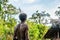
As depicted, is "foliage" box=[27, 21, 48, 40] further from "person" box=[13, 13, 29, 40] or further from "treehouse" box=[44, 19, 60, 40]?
"person" box=[13, 13, 29, 40]

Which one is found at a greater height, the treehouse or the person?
the person

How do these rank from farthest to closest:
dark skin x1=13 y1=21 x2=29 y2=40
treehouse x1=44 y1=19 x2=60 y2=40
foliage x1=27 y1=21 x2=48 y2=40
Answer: foliage x1=27 y1=21 x2=48 y2=40
treehouse x1=44 y1=19 x2=60 y2=40
dark skin x1=13 y1=21 x2=29 y2=40

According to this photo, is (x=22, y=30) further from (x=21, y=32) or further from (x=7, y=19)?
(x=7, y=19)

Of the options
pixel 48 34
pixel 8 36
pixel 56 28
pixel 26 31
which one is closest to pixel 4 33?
pixel 8 36

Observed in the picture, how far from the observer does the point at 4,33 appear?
135 feet

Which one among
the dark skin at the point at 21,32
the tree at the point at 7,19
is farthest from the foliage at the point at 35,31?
the dark skin at the point at 21,32

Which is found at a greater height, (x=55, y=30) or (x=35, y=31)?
(x=55, y=30)

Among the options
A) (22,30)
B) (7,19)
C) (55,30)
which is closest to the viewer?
(22,30)

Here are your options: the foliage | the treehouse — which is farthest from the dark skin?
the foliage

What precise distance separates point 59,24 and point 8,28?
1259cm

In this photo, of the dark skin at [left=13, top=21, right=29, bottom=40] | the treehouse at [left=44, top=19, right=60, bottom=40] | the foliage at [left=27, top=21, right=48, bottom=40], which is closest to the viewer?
the dark skin at [left=13, top=21, right=29, bottom=40]

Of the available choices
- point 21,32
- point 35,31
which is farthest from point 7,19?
point 21,32

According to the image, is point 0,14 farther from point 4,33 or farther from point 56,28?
point 56,28

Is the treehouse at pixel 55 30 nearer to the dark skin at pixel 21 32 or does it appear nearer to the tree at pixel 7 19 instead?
the tree at pixel 7 19
